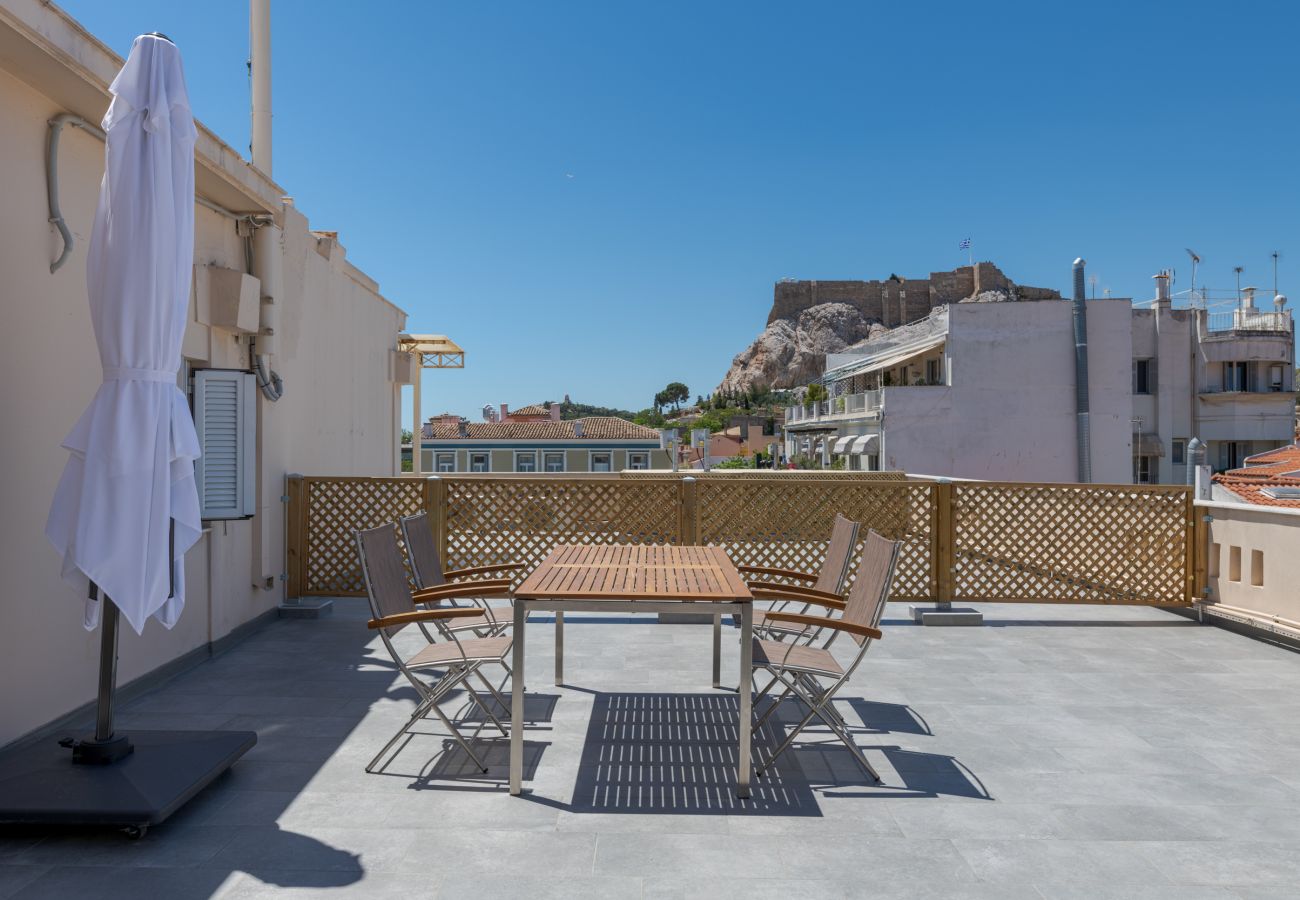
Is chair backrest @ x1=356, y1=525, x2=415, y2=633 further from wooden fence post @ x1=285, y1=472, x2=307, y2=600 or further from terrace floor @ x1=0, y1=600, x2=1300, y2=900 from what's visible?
wooden fence post @ x1=285, y1=472, x2=307, y2=600

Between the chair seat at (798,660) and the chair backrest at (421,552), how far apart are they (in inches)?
70.0

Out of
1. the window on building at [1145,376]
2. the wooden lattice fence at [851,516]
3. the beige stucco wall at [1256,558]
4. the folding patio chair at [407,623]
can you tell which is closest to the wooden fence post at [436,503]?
the wooden lattice fence at [851,516]

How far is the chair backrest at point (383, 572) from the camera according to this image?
358cm

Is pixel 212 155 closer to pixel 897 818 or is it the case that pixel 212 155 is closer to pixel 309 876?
pixel 309 876

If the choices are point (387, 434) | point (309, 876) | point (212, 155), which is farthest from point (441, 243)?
point (309, 876)

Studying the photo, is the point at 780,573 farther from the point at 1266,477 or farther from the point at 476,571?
the point at 1266,477

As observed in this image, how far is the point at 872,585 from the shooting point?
374 cm

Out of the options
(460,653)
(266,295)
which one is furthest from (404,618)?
(266,295)

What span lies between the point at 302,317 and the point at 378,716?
161 inches

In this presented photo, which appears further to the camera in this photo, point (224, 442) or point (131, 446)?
point (224, 442)

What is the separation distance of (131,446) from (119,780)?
1.15m

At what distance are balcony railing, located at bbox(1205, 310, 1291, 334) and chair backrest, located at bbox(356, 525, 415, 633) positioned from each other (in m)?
36.9

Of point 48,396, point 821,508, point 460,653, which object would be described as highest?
point 48,396

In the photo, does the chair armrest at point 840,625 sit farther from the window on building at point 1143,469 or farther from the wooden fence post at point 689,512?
the window on building at point 1143,469
